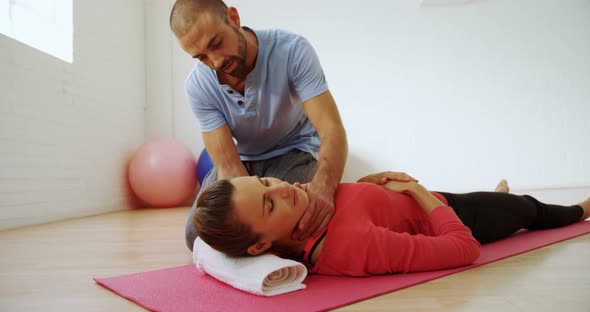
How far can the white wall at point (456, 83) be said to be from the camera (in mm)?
4383

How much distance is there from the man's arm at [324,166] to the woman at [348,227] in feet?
0.09

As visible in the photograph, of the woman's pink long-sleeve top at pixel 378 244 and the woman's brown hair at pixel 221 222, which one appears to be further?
the woman's pink long-sleeve top at pixel 378 244

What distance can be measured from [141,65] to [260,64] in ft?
10.1

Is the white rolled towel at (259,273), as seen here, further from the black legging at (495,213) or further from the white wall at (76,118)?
the white wall at (76,118)

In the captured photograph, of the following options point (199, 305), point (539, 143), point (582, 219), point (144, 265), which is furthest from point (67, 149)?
point (539, 143)

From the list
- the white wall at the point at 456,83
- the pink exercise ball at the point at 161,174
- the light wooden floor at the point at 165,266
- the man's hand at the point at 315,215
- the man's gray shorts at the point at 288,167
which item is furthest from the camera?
the white wall at the point at 456,83

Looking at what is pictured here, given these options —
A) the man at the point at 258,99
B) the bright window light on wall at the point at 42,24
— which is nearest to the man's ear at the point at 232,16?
the man at the point at 258,99

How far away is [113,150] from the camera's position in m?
3.70

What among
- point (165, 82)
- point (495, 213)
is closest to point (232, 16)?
point (495, 213)

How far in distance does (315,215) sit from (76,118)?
2543 millimetres

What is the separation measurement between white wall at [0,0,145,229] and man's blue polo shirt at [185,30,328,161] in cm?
137

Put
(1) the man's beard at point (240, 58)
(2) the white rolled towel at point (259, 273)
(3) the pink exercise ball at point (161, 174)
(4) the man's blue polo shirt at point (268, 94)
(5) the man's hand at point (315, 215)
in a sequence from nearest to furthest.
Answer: (2) the white rolled towel at point (259, 273) < (5) the man's hand at point (315, 215) < (1) the man's beard at point (240, 58) < (4) the man's blue polo shirt at point (268, 94) < (3) the pink exercise ball at point (161, 174)

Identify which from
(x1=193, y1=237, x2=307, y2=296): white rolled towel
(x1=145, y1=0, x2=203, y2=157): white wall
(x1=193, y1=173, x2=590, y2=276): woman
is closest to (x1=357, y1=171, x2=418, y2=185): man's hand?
(x1=193, y1=173, x2=590, y2=276): woman

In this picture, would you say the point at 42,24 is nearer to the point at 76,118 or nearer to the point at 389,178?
the point at 76,118
